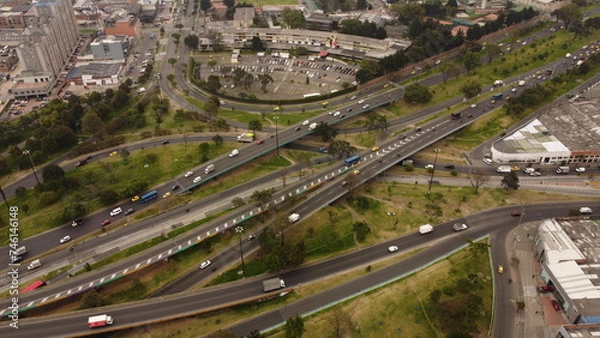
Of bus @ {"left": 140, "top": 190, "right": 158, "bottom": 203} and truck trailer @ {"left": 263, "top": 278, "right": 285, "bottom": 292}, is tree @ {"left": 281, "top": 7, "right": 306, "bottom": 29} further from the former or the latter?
truck trailer @ {"left": 263, "top": 278, "right": 285, "bottom": 292}

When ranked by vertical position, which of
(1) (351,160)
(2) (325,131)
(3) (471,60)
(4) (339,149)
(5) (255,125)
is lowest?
(5) (255,125)

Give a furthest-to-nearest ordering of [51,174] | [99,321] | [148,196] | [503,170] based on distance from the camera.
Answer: [51,174], [503,170], [148,196], [99,321]

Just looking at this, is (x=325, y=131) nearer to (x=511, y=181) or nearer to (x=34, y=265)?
(x=511, y=181)

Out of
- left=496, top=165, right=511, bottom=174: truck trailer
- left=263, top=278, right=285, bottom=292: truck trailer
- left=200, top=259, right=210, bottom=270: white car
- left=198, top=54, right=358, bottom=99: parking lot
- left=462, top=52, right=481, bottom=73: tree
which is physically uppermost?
left=462, top=52, right=481, bottom=73: tree

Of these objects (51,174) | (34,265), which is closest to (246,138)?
(51,174)

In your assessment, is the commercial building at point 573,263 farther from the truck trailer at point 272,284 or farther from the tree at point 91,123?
the tree at point 91,123

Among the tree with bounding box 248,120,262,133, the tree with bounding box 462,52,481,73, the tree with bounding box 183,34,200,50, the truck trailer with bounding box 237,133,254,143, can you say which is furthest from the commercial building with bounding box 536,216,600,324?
the tree with bounding box 183,34,200,50
